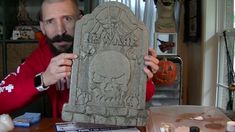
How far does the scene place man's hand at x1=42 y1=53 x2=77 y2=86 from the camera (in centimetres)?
88

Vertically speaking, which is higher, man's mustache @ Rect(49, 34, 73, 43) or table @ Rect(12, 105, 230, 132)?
man's mustache @ Rect(49, 34, 73, 43)

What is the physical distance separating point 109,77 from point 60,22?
1.10ft

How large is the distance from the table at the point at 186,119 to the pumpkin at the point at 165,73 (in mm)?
1034

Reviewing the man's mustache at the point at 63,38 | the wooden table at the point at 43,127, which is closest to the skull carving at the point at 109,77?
the wooden table at the point at 43,127

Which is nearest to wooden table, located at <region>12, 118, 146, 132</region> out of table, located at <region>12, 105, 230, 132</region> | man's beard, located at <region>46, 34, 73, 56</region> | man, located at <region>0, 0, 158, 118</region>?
table, located at <region>12, 105, 230, 132</region>

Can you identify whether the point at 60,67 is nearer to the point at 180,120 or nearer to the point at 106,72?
the point at 106,72

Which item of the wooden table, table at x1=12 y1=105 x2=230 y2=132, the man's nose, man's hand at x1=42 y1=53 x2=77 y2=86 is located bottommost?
the wooden table

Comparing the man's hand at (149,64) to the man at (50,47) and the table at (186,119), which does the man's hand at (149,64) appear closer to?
the man at (50,47)

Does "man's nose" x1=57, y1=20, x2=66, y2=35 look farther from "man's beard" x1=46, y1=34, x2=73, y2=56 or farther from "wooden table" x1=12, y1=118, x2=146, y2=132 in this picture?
"wooden table" x1=12, y1=118, x2=146, y2=132

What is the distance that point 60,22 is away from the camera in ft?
3.51

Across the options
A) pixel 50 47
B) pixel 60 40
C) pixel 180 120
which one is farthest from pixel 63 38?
pixel 180 120

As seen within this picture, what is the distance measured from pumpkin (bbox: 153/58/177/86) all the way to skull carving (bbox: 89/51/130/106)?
1280 millimetres

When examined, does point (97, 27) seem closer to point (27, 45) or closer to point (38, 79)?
point (38, 79)

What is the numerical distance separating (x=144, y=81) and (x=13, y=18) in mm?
2389
